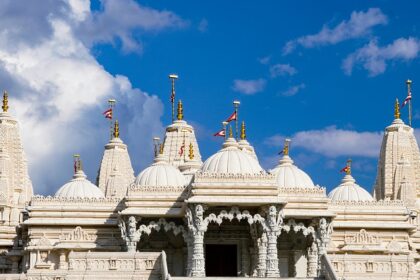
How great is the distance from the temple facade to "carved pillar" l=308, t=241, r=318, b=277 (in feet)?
0.16

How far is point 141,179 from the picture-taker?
5938cm

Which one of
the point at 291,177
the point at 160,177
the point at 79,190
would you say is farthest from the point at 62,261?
the point at 291,177

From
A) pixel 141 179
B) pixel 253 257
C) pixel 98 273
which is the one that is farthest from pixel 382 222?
pixel 98 273

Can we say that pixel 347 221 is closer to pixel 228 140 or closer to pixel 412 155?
pixel 228 140

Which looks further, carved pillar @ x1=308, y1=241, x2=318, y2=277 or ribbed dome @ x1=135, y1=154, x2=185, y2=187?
ribbed dome @ x1=135, y1=154, x2=185, y2=187

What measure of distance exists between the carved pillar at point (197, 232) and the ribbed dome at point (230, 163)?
2.44 metres

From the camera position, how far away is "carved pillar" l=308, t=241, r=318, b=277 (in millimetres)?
57188

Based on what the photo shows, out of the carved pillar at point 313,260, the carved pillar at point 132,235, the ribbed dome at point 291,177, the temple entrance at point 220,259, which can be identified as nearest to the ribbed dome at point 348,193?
the ribbed dome at point 291,177

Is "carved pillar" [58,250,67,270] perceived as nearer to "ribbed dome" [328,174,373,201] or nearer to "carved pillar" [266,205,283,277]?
"carved pillar" [266,205,283,277]

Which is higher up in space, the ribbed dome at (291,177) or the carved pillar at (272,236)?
the ribbed dome at (291,177)

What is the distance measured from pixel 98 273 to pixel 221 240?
35.5ft

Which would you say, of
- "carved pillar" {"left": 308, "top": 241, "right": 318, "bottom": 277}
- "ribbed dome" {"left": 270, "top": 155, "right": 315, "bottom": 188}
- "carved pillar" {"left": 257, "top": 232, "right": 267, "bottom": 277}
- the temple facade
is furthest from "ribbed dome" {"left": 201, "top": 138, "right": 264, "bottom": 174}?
"carved pillar" {"left": 308, "top": 241, "right": 318, "bottom": 277}

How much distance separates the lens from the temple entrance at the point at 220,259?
58594 millimetres

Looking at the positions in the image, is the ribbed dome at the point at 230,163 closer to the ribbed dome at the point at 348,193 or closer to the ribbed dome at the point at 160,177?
the ribbed dome at the point at 160,177
